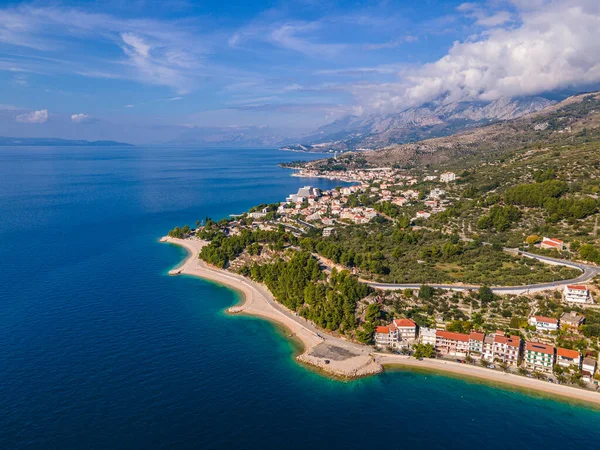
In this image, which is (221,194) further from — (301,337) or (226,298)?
(301,337)

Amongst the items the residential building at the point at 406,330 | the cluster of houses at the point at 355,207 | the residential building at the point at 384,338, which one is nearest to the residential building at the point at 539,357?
the residential building at the point at 406,330

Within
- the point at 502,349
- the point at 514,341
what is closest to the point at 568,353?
the point at 514,341

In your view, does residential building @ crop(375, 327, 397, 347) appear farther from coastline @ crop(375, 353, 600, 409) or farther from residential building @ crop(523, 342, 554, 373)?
residential building @ crop(523, 342, 554, 373)

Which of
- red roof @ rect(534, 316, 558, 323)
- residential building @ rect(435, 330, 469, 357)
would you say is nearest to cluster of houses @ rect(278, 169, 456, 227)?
red roof @ rect(534, 316, 558, 323)

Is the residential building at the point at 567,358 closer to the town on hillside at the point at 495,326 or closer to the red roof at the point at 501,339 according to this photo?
the town on hillside at the point at 495,326

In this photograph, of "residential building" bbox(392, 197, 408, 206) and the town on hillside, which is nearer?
the town on hillside
